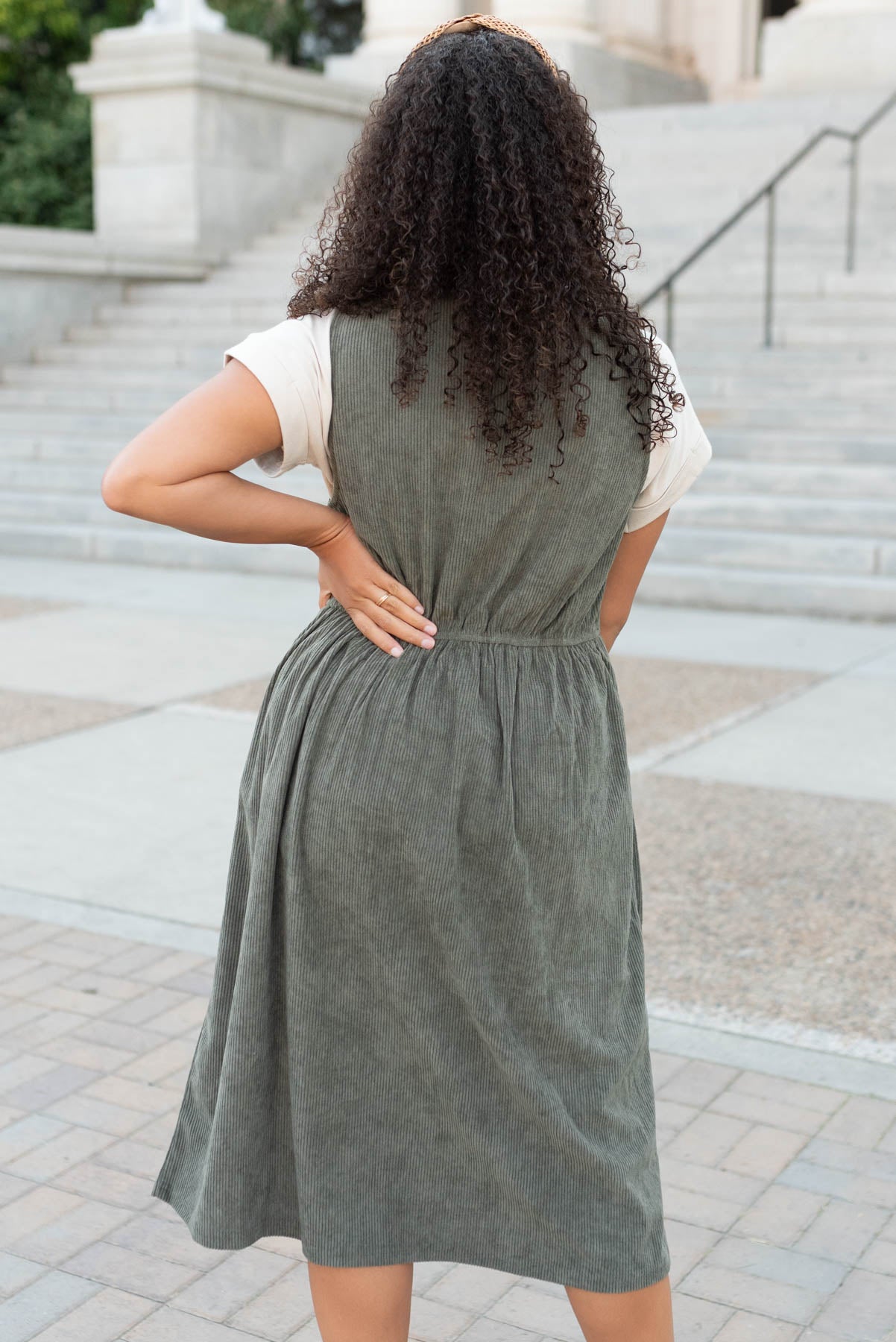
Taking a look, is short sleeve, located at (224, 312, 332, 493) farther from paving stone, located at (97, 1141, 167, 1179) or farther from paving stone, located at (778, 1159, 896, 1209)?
paving stone, located at (778, 1159, 896, 1209)

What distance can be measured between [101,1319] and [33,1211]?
398 millimetres

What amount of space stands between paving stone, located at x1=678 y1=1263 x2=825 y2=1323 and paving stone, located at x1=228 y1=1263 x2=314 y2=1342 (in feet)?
2.13

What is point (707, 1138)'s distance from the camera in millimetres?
3387

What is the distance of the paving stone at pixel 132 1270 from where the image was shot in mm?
2875

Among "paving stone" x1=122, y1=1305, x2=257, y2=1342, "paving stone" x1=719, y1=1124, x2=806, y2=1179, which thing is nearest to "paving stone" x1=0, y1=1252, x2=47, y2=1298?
"paving stone" x1=122, y1=1305, x2=257, y2=1342

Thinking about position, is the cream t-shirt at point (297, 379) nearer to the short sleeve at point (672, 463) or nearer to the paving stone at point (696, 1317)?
the short sleeve at point (672, 463)

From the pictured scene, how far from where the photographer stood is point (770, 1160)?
3.30 metres

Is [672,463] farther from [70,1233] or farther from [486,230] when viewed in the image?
[70,1233]

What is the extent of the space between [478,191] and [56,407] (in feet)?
39.9

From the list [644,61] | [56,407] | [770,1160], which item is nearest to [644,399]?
[770,1160]

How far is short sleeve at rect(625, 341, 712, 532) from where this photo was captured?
2.19 metres

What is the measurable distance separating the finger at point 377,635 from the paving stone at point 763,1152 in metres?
1.62

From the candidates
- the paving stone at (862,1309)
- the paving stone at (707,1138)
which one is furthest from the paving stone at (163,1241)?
the paving stone at (862,1309)

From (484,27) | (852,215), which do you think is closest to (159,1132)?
(484,27)
